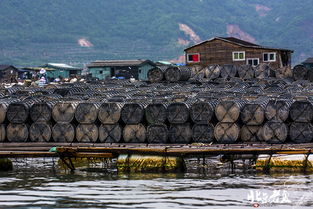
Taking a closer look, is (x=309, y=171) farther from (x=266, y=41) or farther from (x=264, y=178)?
(x=266, y=41)

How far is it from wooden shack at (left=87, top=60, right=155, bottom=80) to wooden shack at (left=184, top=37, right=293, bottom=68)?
23.5 meters

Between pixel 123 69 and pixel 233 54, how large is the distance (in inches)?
1165

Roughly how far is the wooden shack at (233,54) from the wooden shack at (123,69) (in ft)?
77.0

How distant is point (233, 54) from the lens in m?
66.8

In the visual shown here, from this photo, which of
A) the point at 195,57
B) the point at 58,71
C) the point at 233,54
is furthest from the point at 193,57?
the point at 58,71

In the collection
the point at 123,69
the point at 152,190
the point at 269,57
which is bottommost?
the point at 152,190

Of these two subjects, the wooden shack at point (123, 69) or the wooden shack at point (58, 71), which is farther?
the wooden shack at point (58, 71)

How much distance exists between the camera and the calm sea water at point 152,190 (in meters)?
18.3

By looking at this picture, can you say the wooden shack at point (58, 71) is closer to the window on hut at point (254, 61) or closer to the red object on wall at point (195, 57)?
the red object on wall at point (195, 57)

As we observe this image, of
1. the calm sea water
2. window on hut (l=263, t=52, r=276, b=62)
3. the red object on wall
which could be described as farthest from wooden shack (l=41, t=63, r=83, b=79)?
the calm sea water

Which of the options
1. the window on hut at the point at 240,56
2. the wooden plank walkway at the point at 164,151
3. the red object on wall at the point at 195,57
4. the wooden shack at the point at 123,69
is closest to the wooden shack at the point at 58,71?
the wooden shack at the point at 123,69

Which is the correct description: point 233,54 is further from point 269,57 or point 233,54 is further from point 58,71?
point 58,71

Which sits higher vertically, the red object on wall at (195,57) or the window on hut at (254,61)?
the red object on wall at (195,57)

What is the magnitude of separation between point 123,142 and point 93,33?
16547 cm
